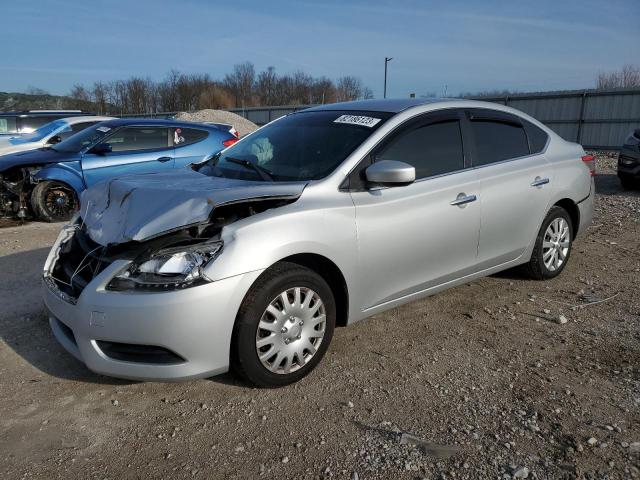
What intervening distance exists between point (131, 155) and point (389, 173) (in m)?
5.83

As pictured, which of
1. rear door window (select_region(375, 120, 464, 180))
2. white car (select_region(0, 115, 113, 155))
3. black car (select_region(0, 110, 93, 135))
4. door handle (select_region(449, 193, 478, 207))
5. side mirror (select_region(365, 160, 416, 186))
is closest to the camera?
side mirror (select_region(365, 160, 416, 186))

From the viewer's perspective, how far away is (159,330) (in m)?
2.72

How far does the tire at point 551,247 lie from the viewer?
4.80m

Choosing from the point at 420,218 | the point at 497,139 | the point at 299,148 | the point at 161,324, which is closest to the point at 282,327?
the point at 161,324

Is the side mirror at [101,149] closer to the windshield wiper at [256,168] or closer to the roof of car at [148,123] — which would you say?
the roof of car at [148,123]

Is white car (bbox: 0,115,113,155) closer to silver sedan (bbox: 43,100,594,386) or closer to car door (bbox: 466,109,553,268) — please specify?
silver sedan (bbox: 43,100,594,386)

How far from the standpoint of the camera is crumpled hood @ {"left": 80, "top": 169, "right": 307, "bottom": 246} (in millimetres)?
2930

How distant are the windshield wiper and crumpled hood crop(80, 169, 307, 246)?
17 cm

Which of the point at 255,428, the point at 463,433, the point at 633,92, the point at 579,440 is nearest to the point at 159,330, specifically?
the point at 255,428

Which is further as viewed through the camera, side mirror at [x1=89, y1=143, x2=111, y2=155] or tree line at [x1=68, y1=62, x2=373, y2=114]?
tree line at [x1=68, y1=62, x2=373, y2=114]

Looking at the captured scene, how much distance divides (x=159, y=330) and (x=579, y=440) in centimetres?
219

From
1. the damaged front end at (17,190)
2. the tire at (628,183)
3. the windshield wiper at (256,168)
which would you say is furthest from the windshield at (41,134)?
the tire at (628,183)

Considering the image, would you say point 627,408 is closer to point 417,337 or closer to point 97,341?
point 417,337

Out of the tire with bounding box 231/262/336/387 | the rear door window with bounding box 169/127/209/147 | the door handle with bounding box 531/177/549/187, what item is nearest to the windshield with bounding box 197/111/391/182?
the tire with bounding box 231/262/336/387
